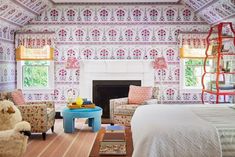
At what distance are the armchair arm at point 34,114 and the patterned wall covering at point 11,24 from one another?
4.99 ft

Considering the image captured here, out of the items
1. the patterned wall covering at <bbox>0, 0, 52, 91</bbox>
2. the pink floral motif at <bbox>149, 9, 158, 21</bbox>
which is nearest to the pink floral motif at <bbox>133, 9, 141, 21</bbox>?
the pink floral motif at <bbox>149, 9, 158, 21</bbox>

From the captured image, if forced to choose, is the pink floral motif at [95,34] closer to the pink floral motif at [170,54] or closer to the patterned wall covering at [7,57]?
the pink floral motif at [170,54]

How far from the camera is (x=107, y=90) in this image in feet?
24.9

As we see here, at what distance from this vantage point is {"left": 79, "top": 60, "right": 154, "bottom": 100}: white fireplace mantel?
7473 mm

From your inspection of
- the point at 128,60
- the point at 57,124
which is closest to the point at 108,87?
the point at 128,60

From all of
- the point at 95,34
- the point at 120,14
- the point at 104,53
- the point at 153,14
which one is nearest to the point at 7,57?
the point at 95,34

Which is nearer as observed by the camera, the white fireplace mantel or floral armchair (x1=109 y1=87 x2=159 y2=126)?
floral armchair (x1=109 y1=87 x2=159 y2=126)

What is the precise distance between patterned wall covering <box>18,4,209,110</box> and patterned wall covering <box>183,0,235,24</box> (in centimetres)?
34

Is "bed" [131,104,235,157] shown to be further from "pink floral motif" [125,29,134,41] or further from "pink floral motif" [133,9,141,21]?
"pink floral motif" [133,9,141,21]

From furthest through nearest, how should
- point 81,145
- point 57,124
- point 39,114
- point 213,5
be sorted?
point 57,124 → point 213,5 → point 39,114 → point 81,145

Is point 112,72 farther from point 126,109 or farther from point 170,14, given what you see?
point 170,14

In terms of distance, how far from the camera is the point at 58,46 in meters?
7.54

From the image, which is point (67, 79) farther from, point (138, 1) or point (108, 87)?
point (138, 1)

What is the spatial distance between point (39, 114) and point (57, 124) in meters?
1.52
